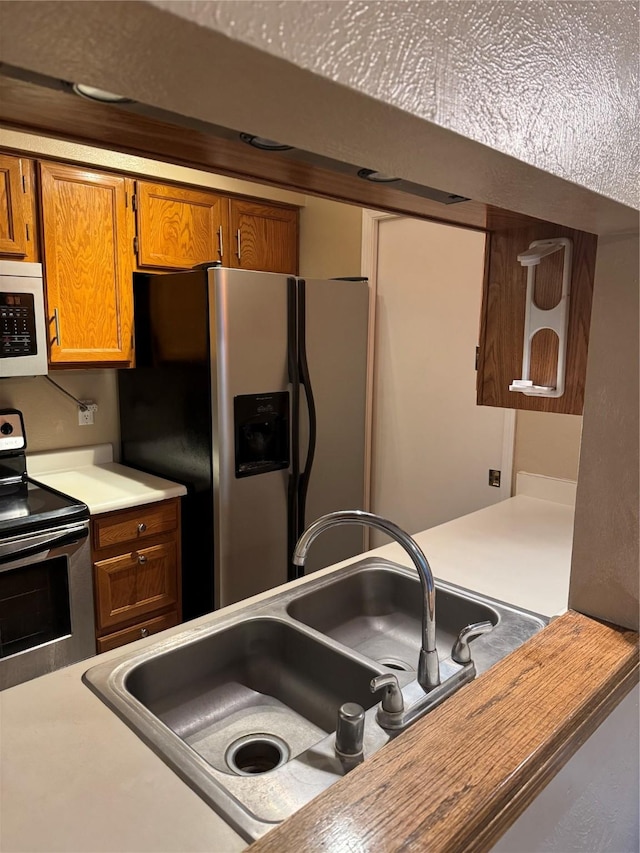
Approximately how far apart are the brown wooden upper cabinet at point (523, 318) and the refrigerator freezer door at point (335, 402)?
1283mm

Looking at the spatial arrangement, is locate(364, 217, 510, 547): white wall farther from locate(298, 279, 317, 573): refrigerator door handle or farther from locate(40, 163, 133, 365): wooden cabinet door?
locate(40, 163, 133, 365): wooden cabinet door

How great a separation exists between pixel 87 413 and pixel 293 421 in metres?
1.01

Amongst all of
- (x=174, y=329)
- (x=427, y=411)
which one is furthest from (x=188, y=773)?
(x=427, y=411)

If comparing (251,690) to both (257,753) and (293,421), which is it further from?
(293,421)

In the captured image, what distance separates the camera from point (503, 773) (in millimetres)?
771

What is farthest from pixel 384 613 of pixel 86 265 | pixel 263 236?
pixel 263 236

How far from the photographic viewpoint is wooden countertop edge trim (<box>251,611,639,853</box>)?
0.67 meters

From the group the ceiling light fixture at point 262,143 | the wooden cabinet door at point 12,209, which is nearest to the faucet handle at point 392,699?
the ceiling light fixture at point 262,143

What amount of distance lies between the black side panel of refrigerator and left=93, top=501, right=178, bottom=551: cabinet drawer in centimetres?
10

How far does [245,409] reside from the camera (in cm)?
251

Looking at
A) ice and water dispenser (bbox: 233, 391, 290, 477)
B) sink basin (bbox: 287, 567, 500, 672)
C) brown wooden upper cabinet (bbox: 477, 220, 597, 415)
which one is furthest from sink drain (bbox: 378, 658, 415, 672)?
ice and water dispenser (bbox: 233, 391, 290, 477)

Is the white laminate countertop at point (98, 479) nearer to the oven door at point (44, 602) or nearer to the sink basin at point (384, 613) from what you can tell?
the oven door at point (44, 602)

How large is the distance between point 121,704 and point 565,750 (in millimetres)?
709

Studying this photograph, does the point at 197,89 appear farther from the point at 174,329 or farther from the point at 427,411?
the point at 427,411
